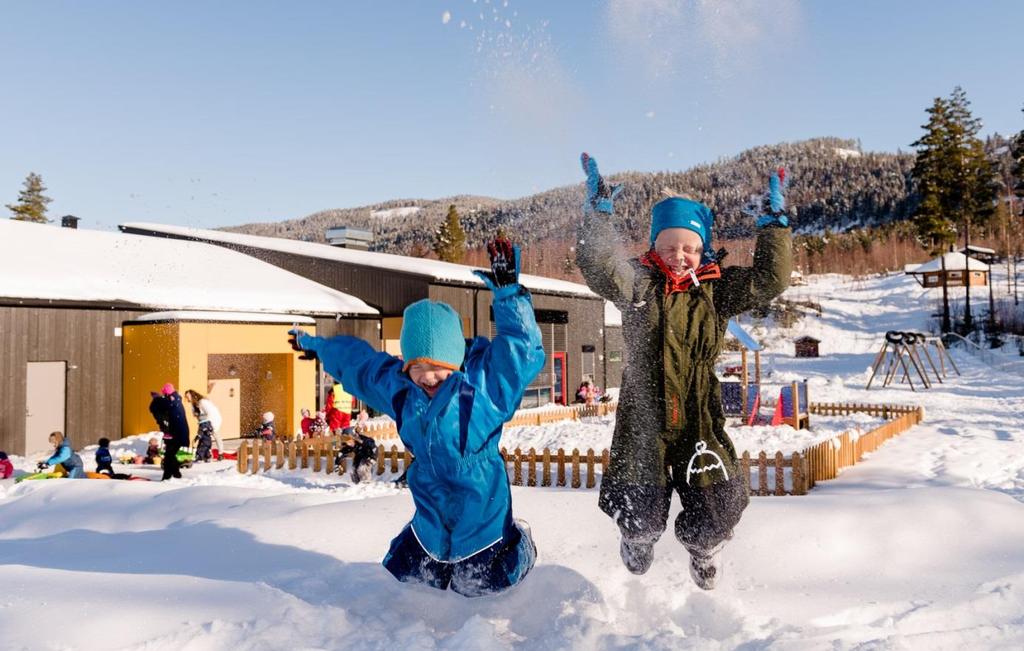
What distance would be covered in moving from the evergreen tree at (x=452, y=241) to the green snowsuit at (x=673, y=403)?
57.2m

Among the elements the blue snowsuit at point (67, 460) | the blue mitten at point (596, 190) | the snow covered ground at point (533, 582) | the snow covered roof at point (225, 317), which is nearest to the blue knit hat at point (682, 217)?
the blue mitten at point (596, 190)

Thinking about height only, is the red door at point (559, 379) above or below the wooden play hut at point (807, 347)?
below

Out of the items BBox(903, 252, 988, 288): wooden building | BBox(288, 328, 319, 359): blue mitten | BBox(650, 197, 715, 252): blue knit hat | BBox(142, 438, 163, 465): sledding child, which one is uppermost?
BBox(903, 252, 988, 288): wooden building

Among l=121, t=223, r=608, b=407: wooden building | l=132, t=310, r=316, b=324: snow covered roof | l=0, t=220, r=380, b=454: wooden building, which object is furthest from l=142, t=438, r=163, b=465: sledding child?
l=121, t=223, r=608, b=407: wooden building

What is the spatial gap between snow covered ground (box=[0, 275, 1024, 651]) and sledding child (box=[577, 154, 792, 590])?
0.44 m

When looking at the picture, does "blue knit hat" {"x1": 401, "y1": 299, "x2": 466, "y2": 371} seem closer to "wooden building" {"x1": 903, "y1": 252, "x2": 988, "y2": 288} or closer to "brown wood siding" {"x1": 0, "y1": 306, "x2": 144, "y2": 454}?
"brown wood siding" {"x1": 0, "y1": 306, "x2": 144, "y2": 454}

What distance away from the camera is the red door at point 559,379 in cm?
2691

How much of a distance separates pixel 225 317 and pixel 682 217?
15.2m

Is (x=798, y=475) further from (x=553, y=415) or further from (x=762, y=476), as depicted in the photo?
(x=553, y=415)

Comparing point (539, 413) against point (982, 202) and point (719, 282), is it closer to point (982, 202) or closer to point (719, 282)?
point (719, 282)

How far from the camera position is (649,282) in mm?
3441

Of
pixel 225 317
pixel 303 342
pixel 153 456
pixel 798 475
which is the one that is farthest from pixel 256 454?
pixel 303 342

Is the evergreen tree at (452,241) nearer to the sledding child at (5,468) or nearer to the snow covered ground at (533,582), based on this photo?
the sledding child at (5,468)

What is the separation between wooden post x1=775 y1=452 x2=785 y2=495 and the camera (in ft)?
31.2
